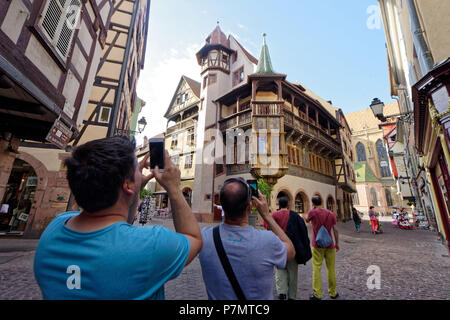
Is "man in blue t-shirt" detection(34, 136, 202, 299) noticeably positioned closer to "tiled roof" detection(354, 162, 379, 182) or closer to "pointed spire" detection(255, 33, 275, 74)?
"pointed spire" detection(255, 33, 275, 74)

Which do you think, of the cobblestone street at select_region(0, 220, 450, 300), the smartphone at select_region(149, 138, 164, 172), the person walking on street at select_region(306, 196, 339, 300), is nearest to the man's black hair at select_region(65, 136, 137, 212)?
the smartphone at select_region(149, 138, 164, 172)

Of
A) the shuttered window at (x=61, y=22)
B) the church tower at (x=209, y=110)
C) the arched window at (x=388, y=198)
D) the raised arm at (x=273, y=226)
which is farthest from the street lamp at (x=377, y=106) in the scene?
the arched window at (x=388, y=198)

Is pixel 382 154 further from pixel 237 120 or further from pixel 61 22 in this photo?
pixel 61 22

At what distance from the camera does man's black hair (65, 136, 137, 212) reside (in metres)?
0.93

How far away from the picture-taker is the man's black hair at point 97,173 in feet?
3.04

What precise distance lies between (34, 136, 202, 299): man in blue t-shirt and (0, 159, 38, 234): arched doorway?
39.6 ft

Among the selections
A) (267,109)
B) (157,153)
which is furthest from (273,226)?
(267,109)

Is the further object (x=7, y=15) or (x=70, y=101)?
(x=70, y=101)

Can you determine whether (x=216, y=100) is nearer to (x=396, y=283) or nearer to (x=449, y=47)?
(x=449, y=47)

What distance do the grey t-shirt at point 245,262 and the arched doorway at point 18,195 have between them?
39.9ft

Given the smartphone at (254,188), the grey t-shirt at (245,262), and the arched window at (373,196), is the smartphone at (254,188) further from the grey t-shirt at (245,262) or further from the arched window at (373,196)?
the arched window at (373,196)
